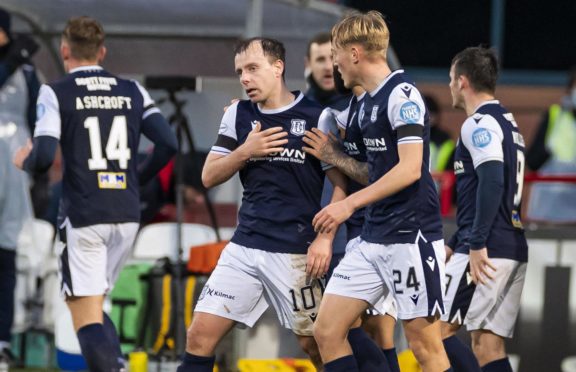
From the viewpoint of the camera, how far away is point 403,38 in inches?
605

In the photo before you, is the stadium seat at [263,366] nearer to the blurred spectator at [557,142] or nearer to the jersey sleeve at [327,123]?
the jersey sleeve at [327,123]

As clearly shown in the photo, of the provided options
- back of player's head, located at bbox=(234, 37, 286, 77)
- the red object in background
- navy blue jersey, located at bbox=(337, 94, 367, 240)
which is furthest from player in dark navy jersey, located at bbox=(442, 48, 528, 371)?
the red object in background

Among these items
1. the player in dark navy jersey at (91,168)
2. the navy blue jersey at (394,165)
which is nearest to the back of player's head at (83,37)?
the player in dark navy jersey at (91,168)

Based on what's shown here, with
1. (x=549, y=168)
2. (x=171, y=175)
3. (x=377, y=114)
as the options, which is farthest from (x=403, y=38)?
(x=377, y=114)

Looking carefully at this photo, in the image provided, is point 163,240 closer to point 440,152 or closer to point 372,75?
point 440,152

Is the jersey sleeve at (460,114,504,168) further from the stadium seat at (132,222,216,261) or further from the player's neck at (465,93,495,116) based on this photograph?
the stadium seat at (132,222,216,261)

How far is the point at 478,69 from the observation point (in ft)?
23.2

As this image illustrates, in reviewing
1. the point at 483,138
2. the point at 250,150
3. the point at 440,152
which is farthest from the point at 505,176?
the point at 440,152

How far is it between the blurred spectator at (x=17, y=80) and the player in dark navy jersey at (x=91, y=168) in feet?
4.54

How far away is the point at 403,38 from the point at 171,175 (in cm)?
563

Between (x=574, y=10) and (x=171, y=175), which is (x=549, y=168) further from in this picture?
(x=574, y=10)

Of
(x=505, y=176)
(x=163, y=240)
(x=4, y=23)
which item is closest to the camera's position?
(x=505, y=176)

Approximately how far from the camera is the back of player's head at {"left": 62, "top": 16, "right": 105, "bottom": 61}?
7223 mm

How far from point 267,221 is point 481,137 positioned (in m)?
1.20
